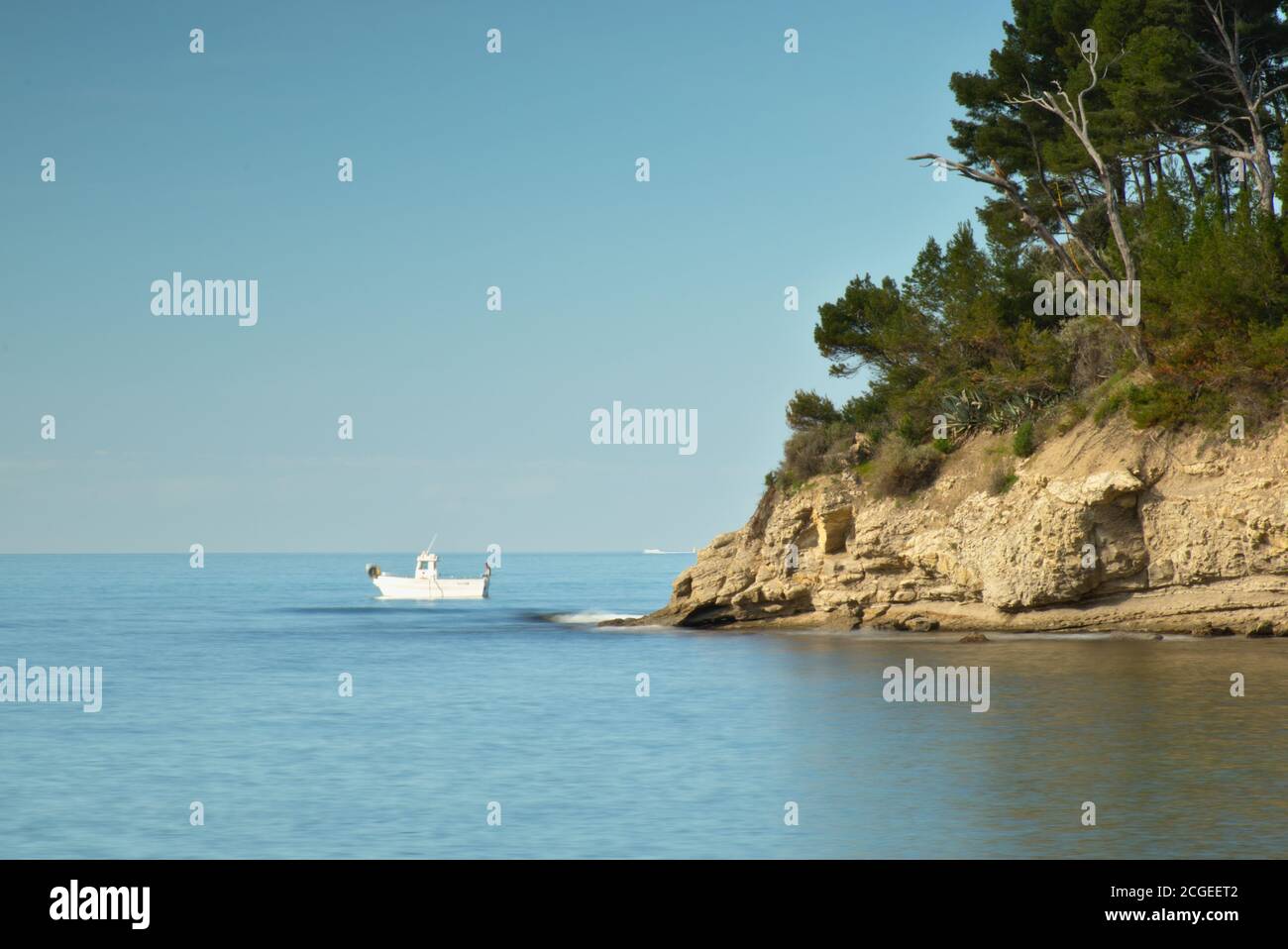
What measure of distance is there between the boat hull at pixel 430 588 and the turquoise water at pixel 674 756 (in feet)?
133

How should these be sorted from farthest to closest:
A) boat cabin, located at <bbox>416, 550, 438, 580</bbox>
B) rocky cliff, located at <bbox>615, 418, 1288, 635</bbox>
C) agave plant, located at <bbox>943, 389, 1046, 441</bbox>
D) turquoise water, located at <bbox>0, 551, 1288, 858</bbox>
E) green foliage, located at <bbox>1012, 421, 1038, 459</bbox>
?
boat cabin, located at <bbox>416, 550, 438, 580</bbox> → agave plant, located at <bbox>943, 389, 1046, 441</bbox> → green foliage, located at <bbox>1012, 421, 1038, 459</bbox> → rocky cliff, located at <bbox>615, 418, 1288, 635</bbox> → turquoise water, located at <bbox>0, 551, 1288, 858</bbox>

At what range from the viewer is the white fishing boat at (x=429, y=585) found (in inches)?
3214

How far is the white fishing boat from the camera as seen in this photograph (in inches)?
3214

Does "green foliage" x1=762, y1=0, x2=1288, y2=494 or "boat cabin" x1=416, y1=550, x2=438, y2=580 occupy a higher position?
"green foliage" x1=762, y1=0, x2=1288, y2=494

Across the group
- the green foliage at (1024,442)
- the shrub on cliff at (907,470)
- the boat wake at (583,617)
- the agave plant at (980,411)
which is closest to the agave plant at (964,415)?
the agave plant at (980,411)

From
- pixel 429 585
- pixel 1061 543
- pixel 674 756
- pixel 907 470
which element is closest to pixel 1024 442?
pixel 907 470

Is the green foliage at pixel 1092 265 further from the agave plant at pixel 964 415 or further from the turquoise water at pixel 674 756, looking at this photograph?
the turquoise water at pixel 674 756

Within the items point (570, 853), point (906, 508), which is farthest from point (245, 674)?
point (570, 853)

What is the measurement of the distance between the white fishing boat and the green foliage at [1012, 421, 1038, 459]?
150ft

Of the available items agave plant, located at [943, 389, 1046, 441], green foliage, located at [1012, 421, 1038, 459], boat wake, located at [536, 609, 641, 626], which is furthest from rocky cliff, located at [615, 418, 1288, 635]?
boat wake, located at [536, 609, 641, 626]

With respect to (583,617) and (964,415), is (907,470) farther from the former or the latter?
(583,617)

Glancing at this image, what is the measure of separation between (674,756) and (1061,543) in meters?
18.1

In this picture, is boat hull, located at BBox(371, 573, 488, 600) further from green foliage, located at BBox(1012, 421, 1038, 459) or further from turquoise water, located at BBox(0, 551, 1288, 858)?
green foliage, located at BBox(1012, 421, 1038, 459)
